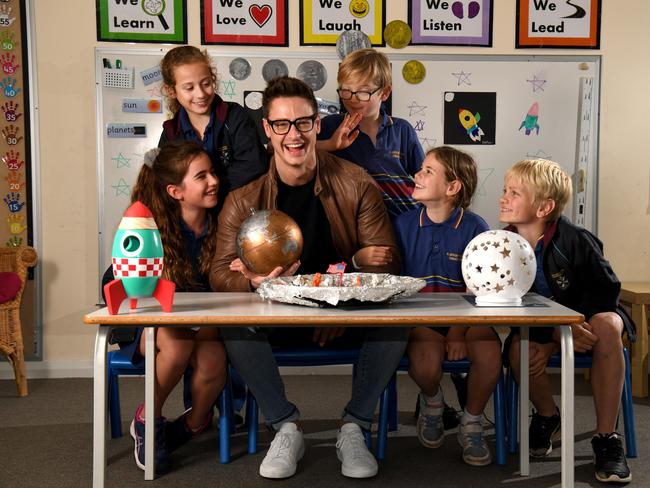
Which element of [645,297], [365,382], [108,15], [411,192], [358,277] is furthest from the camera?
[108,15]

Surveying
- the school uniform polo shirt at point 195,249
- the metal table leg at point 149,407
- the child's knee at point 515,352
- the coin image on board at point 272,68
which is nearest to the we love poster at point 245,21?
the coin image on board at point 272,68

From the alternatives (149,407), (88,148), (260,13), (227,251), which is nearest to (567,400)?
(227,251)

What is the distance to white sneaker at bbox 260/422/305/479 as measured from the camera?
8.27ft

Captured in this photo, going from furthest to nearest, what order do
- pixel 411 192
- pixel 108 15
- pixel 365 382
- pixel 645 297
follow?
1. pixel 108 15
2. pixel 645 297
3. pixel 411 192
4. pixel 365 382

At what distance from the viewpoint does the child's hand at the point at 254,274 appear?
2359 millimetres

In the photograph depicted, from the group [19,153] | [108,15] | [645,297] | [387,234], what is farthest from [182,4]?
[645,297]

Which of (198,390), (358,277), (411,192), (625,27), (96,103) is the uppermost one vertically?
(625,27)

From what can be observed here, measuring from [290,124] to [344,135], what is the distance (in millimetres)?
571

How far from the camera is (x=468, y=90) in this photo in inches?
172

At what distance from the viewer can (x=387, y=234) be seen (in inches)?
111

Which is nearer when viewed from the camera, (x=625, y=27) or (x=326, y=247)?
(x=326, y=247)

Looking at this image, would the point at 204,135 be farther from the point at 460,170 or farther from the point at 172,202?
the point at 460,170

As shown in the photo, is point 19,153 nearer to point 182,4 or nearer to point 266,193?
point 182,4

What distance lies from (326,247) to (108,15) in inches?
91.7
